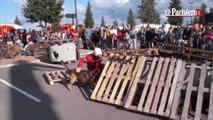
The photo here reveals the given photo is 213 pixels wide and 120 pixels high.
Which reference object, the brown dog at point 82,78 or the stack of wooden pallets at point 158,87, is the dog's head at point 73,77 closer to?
the brown dog at point 82,78

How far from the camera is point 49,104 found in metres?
7.65

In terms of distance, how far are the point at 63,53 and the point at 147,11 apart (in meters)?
51.7

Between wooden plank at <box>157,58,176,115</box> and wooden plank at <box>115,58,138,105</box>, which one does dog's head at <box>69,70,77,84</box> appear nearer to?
wooden plank at <box>115,58,138,105</box>

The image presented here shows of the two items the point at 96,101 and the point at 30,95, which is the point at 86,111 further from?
the point at 30,95

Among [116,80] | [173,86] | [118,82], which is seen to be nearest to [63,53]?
[116,80]

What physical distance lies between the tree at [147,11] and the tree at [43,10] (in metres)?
37.9

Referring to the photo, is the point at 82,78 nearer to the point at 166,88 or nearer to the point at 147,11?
the point at 166,88

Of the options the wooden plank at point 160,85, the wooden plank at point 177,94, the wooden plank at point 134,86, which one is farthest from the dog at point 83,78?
the wooden plank at point 177,94

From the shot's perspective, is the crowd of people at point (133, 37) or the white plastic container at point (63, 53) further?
the crowd of people at point (133, 37)

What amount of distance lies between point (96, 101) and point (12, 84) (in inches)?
154

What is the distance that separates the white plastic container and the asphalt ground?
3636 millimetres

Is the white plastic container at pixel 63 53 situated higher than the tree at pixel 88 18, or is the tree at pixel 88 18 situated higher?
the tree at pixel 88 18

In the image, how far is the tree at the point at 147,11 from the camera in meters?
62.4

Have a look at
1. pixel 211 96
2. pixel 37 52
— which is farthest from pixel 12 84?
pixel 37 52
